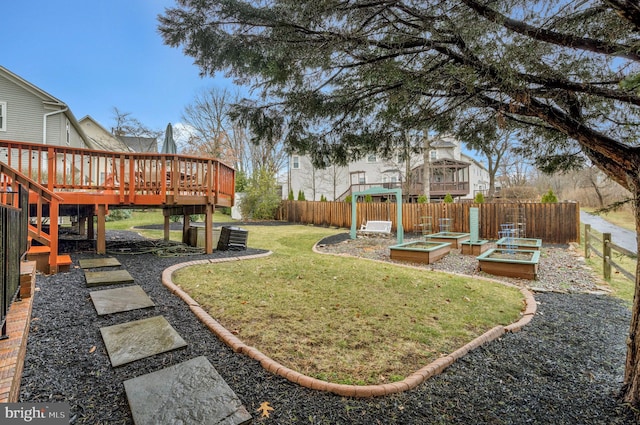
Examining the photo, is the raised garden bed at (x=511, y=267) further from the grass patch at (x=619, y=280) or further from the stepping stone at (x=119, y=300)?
the stepping stone at (x=119, y=300)

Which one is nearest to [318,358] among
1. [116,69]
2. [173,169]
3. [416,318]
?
[416,318]

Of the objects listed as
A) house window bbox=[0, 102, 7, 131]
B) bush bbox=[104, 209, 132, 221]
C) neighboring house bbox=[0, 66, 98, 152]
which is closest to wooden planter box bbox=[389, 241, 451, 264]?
neighboring house bbox=[0, 66, 98, 152]

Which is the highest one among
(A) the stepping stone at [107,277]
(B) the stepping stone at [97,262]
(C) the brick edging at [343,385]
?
(B) the stepping stone at [97,262]

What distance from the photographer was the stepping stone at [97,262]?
4.89 m

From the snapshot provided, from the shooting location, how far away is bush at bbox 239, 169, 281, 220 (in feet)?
64.2

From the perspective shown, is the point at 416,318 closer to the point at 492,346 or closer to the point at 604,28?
the point at 492,346

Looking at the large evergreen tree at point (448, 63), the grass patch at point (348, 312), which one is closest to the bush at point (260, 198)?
the grass patch at point (348, 312)

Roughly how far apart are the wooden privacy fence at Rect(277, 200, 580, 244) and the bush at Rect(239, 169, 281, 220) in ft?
11.2

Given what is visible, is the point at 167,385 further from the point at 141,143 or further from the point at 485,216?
the point at 141,143

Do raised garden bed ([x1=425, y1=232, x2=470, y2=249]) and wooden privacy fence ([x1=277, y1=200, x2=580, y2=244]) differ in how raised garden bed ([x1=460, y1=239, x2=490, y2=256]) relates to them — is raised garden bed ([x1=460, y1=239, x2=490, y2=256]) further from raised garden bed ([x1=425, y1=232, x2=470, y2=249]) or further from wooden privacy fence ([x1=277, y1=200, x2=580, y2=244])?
wooden privacy fence ([x1=277, y1=200, x2=580, y2=244])

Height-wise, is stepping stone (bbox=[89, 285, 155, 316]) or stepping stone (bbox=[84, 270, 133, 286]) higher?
stepping stone (bbox=[84, 270, 133, 286])

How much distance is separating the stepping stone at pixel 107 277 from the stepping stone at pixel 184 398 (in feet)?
8.24

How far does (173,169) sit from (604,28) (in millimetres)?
6213

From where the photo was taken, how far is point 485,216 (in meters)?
12.5
